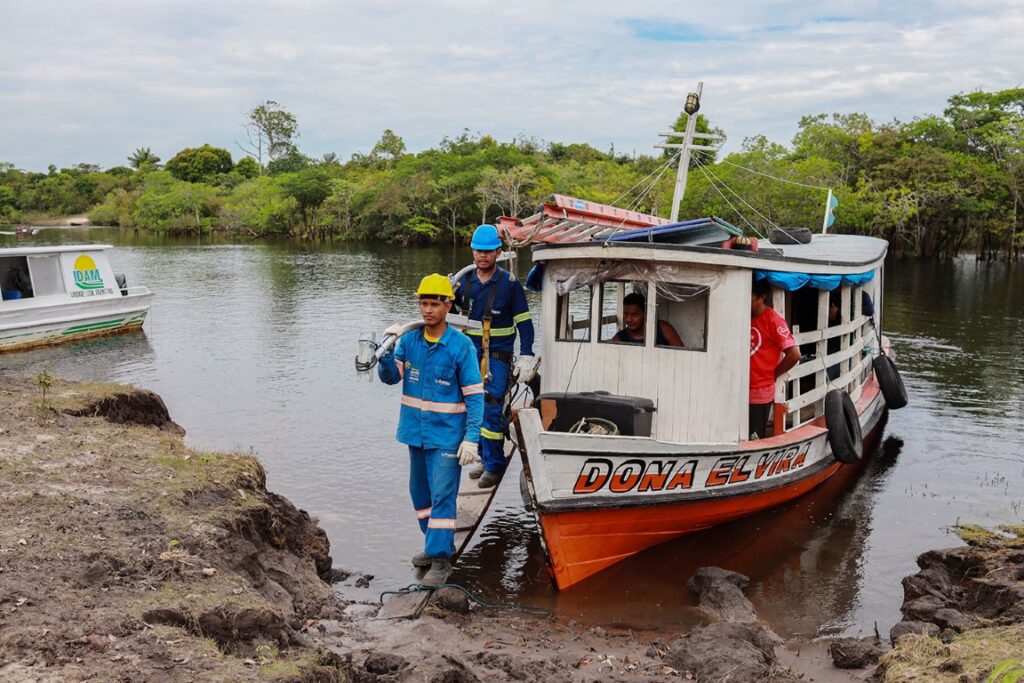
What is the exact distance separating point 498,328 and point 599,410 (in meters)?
1.20

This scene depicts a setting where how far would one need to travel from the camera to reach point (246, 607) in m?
5.07

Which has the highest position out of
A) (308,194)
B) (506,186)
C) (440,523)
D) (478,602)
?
(308,194)

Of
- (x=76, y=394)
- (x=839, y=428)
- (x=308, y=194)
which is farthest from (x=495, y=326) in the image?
(x=308, y=194)

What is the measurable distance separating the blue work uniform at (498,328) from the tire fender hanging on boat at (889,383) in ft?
22.5

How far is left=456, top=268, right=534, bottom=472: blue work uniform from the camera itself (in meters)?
8.12

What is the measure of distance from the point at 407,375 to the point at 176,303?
22.5 metres

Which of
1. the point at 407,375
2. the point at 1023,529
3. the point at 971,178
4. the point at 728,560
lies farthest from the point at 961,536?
the point at 971,178

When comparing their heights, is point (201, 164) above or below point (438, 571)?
above

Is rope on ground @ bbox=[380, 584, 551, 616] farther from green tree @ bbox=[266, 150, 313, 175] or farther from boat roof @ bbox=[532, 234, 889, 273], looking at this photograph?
green tree @ bbox=[266, 150, 313, 175]

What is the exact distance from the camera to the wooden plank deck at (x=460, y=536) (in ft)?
21.4

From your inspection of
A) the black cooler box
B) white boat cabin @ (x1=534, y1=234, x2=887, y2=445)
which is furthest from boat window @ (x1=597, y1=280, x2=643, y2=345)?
the black cooler box

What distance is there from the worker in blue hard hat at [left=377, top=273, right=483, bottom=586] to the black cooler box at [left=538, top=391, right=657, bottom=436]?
1.68 m

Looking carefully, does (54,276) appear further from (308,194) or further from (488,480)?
(308,194)

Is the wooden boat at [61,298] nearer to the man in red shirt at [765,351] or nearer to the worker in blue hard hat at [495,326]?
the worker in blue hard hat at [495,326]
